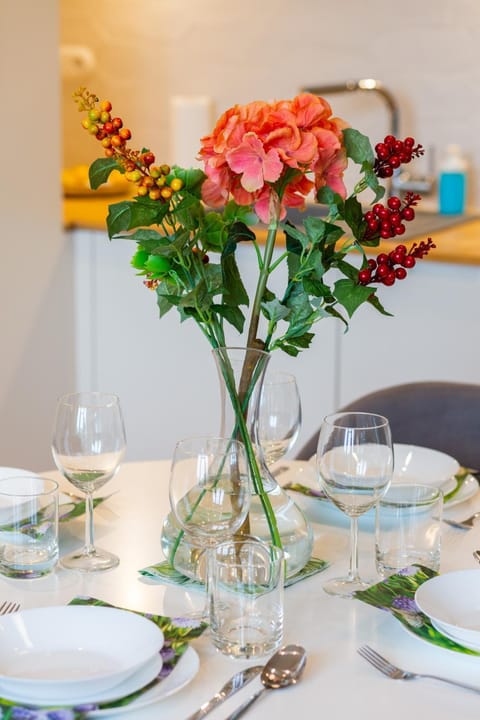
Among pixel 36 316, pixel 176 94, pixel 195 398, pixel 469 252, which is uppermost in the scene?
pixel 176 94

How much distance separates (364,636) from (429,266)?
1433mm

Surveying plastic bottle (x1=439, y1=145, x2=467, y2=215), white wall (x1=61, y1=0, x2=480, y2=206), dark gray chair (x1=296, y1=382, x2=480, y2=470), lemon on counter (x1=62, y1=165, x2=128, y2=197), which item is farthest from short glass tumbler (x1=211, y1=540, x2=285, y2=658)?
lemon on counter (x1=62, y1=165, x2=128, y2=197)

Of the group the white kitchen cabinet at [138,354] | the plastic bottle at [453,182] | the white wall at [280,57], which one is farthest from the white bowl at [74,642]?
the white wall at [280,57]

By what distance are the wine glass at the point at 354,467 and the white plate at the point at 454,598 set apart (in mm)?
91

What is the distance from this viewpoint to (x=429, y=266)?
90.0 inches

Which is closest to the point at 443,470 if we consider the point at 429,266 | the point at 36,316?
the point at 429,266

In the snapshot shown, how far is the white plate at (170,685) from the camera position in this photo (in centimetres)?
80

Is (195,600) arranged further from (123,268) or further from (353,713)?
(123,268)

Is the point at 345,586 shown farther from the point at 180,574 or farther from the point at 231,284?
the point at 231,284

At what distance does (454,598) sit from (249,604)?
0.21 meters

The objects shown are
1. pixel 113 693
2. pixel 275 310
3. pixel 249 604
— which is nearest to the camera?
pixel 113 693

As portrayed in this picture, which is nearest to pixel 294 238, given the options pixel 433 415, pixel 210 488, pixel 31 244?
pixel 210 488

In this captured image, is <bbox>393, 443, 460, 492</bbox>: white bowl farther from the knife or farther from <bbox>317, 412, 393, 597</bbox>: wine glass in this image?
the knife

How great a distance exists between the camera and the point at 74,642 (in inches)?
35.5
